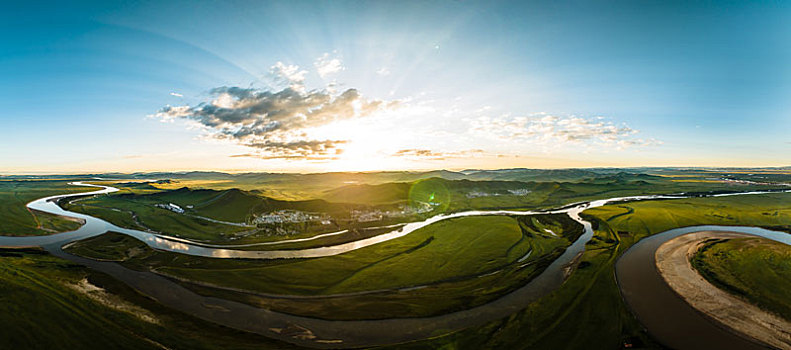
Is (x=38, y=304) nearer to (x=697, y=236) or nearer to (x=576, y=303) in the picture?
(x=576, y=303)

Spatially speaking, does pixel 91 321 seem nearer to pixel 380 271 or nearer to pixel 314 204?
pixel 380 271

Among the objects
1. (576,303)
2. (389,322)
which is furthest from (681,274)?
(389,322)

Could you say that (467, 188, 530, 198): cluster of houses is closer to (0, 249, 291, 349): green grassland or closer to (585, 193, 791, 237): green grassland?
(585, 193, 791, 237): green grassland

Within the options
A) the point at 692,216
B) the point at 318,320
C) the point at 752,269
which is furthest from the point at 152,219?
the point at 692,216

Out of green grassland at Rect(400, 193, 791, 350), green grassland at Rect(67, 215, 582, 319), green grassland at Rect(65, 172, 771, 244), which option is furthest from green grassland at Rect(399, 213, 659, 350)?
green grassland at Rect(65, 172, 771, 244)

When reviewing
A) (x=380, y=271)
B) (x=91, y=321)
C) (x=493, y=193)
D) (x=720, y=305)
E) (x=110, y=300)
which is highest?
(x=493, y=193)

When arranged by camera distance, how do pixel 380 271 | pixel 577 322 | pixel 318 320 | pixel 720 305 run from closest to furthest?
pixel 577 322, pixel 318 320, pixel 720 305, pixel 380 271

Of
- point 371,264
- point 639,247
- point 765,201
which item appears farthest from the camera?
point 765,201
